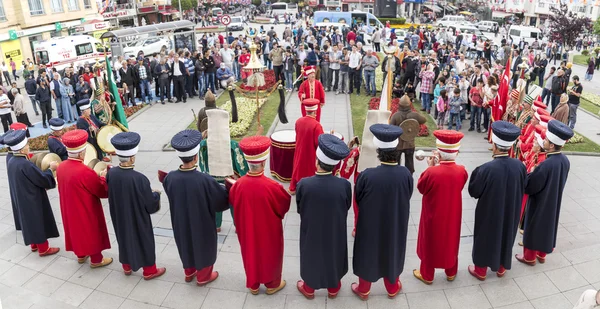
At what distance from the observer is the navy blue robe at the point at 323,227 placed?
4805mm

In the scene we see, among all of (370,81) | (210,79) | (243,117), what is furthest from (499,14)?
(243,117)

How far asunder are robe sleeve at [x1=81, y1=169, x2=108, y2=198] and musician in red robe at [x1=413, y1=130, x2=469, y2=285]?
3.94m

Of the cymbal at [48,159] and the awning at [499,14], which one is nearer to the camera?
the cymbal at [48,159]

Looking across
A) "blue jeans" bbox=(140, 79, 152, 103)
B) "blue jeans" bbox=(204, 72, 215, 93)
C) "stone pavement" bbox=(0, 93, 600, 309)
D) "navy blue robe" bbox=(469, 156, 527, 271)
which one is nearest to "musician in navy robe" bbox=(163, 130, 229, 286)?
"stone pavement" bbox=(0, 93, 600, 309)

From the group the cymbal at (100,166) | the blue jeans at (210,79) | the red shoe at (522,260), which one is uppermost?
the cymbal at (100,166)

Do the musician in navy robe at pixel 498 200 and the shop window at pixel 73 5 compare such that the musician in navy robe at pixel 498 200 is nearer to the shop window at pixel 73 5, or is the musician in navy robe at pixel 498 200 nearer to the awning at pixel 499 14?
the shop window at pixel 73 5

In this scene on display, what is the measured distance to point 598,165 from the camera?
10.2 meters

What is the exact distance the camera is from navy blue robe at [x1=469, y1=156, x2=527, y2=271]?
5.23 m

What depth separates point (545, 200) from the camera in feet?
18.5

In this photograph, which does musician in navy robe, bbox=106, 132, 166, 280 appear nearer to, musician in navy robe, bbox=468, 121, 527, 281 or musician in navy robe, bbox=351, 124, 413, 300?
musician in navy robe, bbox=351, 124, 413, 300

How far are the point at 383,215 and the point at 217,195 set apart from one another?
1946mm

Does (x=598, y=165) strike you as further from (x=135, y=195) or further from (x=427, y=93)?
(x=135, y=195)

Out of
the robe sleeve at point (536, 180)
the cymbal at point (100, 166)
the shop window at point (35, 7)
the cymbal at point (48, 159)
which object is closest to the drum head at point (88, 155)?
the cymbal at point (48, 159)

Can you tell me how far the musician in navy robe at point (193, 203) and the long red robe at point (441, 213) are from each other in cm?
241
